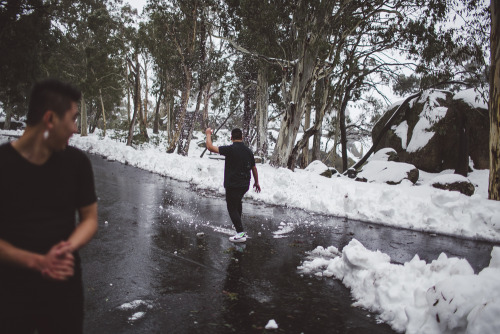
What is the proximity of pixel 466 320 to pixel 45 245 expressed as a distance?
340cm

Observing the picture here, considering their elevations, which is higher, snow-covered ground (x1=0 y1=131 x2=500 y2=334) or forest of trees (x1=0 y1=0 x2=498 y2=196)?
forest of trees (x1=0 y1=0 x2=498 y2=196)

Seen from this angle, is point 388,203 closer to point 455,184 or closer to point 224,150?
point 455,184

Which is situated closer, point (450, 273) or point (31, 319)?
point (31, 319)

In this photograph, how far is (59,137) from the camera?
173 cm

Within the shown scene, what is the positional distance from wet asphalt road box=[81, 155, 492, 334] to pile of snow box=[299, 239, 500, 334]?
196 mm

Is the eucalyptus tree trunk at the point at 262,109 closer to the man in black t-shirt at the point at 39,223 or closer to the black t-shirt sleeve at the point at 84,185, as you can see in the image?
the black t-shirt sleeve at the point at 84,185

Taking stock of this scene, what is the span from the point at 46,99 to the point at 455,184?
43.5ft

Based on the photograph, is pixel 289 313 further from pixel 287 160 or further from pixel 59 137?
pixel 287 160

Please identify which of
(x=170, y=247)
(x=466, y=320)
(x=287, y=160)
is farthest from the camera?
(x=287, y=160)

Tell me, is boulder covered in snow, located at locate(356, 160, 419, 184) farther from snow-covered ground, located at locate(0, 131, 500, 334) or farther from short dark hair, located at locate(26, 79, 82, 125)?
short dark hair, located at locate(26, 79, 82, 125)

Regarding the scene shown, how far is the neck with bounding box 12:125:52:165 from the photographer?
1704mm

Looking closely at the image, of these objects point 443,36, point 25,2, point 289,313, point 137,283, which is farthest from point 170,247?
point 25,2

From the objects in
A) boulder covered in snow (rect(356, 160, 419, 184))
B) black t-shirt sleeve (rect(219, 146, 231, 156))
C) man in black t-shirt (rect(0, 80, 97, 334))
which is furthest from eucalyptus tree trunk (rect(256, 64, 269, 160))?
man in black t-shirt (rect(0, 80, 97, 334))

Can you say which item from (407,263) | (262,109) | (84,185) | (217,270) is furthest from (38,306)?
(262,109)
